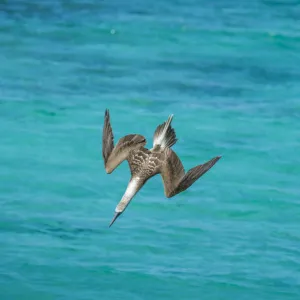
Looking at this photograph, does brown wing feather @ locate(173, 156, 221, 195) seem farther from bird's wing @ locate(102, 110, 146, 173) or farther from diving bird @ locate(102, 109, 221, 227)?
bird's wing @ locate(102, 110, 146, 173)

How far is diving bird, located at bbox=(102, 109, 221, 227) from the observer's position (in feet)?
10.5

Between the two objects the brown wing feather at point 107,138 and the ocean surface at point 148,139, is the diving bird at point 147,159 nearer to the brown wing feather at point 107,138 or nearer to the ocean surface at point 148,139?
the brown wing feather at point 107,138

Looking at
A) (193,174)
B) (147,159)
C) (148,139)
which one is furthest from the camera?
(148,139)

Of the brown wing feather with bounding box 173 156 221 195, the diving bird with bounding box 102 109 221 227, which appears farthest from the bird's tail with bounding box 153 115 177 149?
the brown wing feather with bounding box 173 156 221 195

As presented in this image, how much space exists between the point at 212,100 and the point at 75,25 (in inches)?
26.9

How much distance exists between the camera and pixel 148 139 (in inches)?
175

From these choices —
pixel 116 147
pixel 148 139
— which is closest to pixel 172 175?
pixel 116 147

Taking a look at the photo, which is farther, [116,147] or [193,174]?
[116,147]

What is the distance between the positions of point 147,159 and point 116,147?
9 cm

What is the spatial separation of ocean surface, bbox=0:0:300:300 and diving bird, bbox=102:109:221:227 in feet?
2.48

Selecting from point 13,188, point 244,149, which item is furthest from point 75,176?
point 244,149

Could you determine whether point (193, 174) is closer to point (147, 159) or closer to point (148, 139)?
point (147, 159)

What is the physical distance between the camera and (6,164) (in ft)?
14.7

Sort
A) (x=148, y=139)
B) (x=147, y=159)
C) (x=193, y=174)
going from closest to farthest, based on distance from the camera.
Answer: (x=193, y=174), (x=147, y=159), (x=148, y=139)
